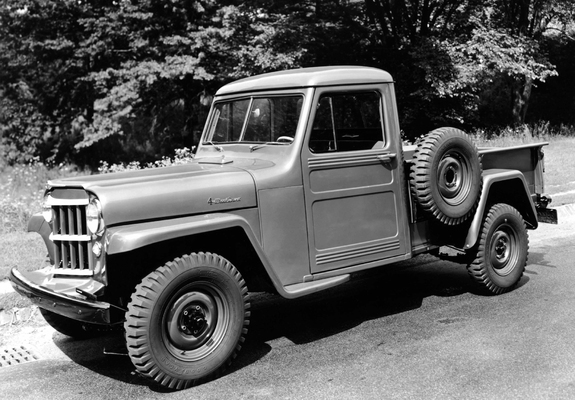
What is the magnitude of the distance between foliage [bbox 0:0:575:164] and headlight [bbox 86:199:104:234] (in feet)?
46.8

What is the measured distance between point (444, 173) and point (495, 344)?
4.85 ft

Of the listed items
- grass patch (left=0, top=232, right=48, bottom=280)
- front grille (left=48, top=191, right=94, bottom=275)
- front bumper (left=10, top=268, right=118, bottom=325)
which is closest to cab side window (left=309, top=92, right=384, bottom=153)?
front grille (left=48, top=191, right=94, bottom=275)

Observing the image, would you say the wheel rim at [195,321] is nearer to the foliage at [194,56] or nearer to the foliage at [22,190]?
the foliage at [22,190]

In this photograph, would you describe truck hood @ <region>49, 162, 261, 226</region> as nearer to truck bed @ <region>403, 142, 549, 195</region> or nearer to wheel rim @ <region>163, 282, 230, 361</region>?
wheel rim @ <region>163, 282, 230, 361</region>

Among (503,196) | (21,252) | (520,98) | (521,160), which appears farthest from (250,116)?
(520,98)

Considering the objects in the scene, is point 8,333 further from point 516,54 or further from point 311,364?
point 516,54

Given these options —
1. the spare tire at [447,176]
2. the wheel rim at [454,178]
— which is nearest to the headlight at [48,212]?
the spare tire at [447,176]

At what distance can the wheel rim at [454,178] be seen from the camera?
5.38 m

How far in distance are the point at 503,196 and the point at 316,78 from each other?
8.32ft

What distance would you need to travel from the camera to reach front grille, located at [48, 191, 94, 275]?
14.2ft

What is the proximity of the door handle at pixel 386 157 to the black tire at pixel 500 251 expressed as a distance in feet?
4.27

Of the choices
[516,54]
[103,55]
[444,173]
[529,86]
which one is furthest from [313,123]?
[529,86]

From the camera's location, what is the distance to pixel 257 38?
18.4m

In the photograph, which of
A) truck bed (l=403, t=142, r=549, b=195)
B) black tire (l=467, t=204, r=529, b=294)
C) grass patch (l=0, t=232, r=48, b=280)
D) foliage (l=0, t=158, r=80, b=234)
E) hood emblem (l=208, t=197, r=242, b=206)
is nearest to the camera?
hood emblem (l=208, t=197, r=242, b=206)
